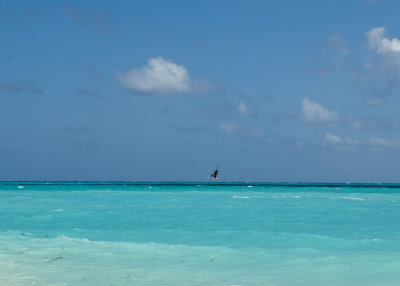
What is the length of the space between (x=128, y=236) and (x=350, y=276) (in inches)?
347

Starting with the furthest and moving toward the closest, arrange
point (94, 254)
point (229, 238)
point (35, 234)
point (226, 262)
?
1. point (35, 234)
2. point (229, 238)
3. point (94, 254)
4. point (226, 262)

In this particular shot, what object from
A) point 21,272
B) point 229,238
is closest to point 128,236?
point 229,238

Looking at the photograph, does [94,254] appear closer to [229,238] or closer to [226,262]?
[226,262]

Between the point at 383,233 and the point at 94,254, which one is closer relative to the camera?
the point at 94,254

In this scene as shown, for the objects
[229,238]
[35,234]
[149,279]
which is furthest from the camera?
[35,234]

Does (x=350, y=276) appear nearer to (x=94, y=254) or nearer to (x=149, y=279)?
(x=149, y=279)

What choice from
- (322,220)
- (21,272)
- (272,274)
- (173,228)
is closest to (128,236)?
(173,228)

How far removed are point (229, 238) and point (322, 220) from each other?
806 cm

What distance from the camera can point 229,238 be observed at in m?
15.9

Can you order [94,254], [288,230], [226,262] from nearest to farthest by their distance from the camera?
[226,262] < [94,254] < [288,230]

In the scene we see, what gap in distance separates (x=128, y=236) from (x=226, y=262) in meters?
5.97

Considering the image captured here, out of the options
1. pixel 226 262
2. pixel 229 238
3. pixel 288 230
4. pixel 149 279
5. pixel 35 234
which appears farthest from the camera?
pixel 288 230

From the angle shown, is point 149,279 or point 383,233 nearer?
point 149,279

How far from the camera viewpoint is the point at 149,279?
9914 millimetres
